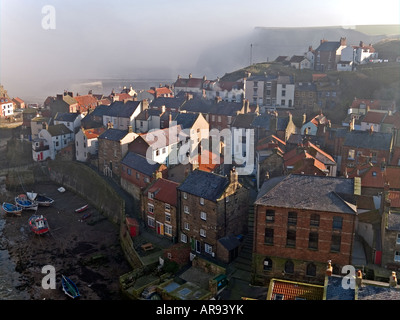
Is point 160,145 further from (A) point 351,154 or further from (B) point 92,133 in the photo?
(A) point 351,154

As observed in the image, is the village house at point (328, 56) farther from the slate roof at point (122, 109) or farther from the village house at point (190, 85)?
→ the slate roof at point (122, 109)

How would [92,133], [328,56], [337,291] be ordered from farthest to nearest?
[328,56] < [92,133] < [337,291]

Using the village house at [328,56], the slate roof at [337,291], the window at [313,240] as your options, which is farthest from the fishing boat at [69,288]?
the village house at [328,56]

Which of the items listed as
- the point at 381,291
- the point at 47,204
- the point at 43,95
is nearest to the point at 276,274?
the point at 381,291

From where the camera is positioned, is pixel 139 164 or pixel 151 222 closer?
pixel 151 222

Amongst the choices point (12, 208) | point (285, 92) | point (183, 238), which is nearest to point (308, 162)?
point (183, 238)

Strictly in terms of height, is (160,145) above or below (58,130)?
above

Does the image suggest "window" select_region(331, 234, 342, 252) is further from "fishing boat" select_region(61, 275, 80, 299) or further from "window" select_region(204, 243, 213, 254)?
"fishing boat" select_region(61, 275, 80, 299)

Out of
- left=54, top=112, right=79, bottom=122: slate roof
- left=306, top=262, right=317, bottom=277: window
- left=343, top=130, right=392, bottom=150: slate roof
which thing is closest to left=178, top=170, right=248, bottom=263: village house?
left=306, top=262, right=317, bottom=277: window
